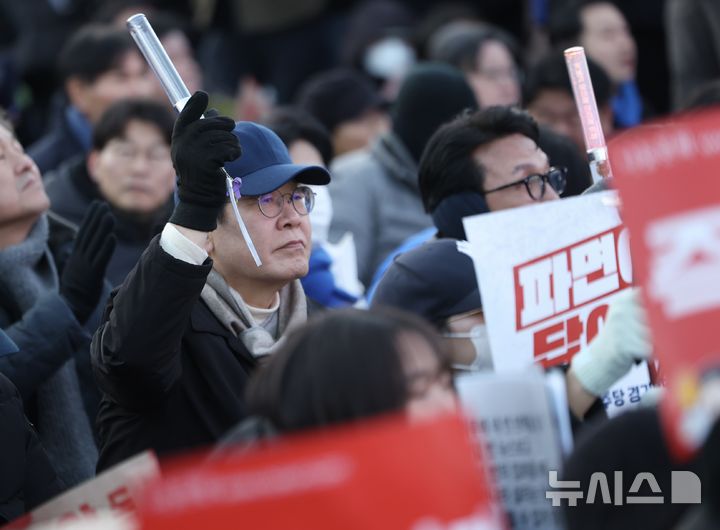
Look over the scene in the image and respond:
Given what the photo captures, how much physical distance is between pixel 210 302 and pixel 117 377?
1.42 ft

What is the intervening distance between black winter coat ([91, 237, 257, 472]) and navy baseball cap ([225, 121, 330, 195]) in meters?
0.39

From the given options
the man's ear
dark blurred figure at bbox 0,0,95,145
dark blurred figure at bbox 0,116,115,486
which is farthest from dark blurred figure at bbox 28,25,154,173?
dark blurred figure at bbox 0,116,115,486

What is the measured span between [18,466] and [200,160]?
860 mm

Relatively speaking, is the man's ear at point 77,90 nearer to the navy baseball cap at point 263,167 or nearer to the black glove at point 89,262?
the black glove at point 89,262

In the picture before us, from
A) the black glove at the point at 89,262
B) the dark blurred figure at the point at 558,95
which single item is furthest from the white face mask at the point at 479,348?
the dark blurred figure at the point at 558,95

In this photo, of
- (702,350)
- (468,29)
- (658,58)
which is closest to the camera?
(702,350)

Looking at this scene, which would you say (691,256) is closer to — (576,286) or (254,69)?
(576,286)

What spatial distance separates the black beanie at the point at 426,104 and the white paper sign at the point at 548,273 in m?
2.92

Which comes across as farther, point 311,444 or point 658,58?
point 658,58

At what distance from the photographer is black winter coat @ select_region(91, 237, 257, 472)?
A: 11.2ft

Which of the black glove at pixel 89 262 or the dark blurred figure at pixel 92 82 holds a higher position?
the dark blurred figure at pixel 92 82

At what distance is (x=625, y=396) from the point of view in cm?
364

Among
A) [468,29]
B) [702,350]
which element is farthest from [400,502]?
[468,29]

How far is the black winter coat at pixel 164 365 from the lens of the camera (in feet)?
11.2
